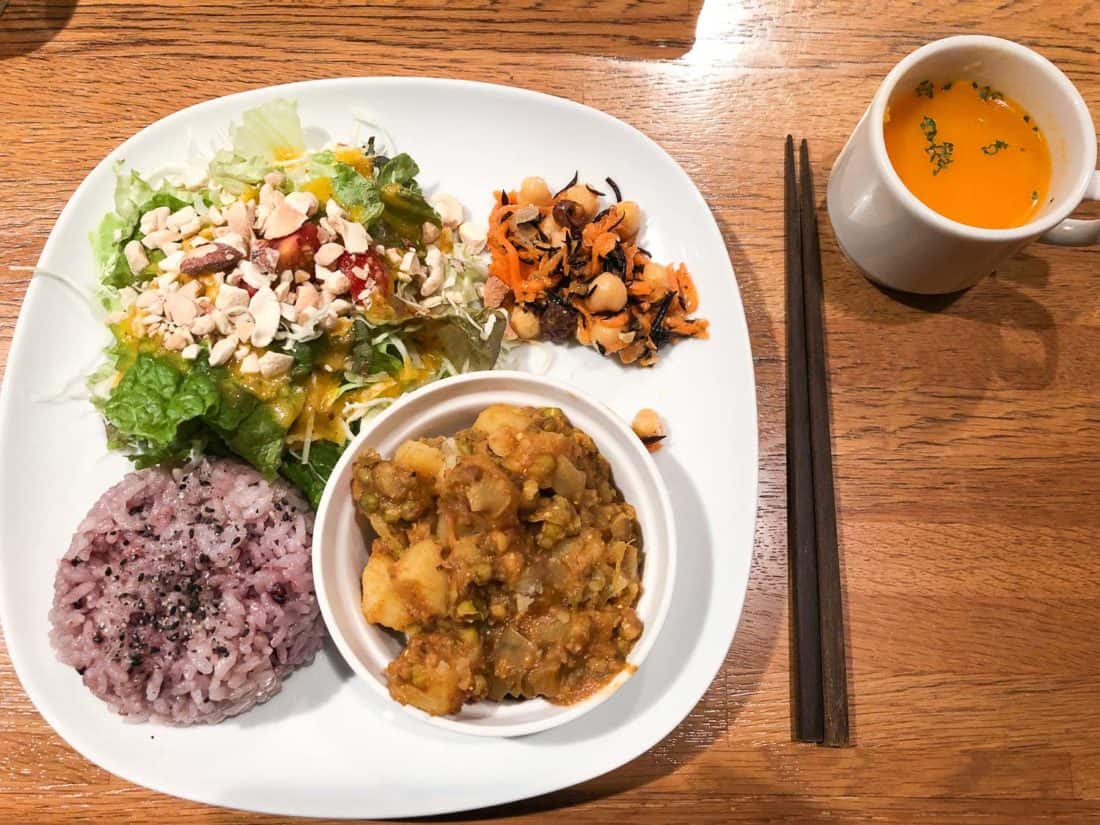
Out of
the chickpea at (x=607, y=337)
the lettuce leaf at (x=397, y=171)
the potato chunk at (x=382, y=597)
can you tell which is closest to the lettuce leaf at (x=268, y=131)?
the lettuce leaf at (x=397, y=171)

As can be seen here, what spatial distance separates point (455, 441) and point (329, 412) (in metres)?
0.49

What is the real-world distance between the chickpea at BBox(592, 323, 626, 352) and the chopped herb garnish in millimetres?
917

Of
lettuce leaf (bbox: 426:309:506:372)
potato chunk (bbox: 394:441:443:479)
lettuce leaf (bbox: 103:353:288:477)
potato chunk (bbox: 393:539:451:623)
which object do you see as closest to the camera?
potato chunk (bbox: 393:539:451:623)

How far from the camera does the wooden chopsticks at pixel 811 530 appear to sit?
6.59 ft

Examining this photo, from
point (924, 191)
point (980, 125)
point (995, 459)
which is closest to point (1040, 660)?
point (995, 459)

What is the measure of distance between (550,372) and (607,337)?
20cm

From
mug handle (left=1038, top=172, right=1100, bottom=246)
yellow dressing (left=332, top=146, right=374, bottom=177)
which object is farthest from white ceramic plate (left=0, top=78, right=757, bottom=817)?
mug handle (left=1038, top=172, right=1100, bottom=246)

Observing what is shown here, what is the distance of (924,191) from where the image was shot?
200cm

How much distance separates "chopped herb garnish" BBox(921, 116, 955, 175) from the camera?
2018 millimetres

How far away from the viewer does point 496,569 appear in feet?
4.99

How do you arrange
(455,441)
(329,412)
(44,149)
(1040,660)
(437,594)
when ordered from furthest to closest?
(44,149) → (1040,660) → (329,412) → (455,441) → (437,594)

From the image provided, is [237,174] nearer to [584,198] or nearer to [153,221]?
[153,221]

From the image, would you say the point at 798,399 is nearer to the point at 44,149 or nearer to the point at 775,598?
the point at 775,598

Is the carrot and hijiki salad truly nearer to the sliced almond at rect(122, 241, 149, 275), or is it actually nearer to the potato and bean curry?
the potato and bean curry
